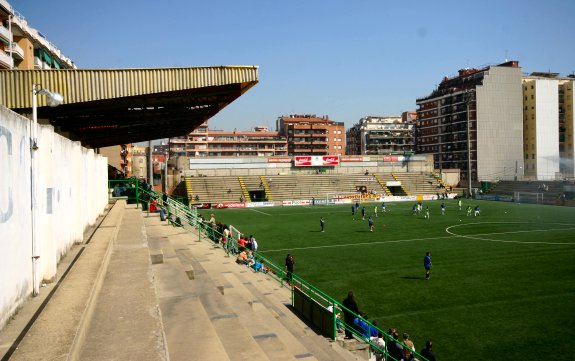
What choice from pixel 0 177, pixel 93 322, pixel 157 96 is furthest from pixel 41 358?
pixel 157 96

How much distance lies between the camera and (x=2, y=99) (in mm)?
11195

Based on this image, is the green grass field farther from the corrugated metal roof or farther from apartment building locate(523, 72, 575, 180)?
apartment building locate(523, 72, 575, 180)

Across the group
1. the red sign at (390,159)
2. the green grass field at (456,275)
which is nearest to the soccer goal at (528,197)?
the red sign at (390,159)

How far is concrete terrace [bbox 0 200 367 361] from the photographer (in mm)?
6212

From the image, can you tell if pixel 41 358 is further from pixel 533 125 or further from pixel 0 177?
pixel 533 125

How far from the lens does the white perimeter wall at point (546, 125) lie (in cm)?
9562

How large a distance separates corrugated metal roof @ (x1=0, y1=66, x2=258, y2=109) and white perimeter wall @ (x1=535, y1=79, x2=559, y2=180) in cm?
9789

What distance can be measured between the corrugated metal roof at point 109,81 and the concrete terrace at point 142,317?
4.21 metres

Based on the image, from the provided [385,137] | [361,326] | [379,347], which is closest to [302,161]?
[361,326]

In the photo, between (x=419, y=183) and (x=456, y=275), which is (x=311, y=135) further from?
(x=456, y=275)

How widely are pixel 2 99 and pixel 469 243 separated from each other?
2861 cm

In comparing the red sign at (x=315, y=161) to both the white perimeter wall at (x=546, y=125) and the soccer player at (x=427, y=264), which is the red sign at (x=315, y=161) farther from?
the soccer player at (x=427, y=264)

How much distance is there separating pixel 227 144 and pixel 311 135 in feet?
80.7

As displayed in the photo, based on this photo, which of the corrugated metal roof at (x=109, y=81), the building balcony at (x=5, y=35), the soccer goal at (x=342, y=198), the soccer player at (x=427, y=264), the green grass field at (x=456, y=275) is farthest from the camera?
the soccer goal at (x=342, y=198)
